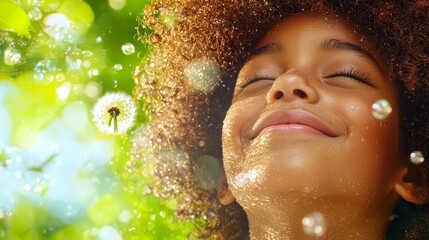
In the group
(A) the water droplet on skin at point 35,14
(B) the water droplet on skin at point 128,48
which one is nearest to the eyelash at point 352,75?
(B) the water droplet on skin at point 128,48

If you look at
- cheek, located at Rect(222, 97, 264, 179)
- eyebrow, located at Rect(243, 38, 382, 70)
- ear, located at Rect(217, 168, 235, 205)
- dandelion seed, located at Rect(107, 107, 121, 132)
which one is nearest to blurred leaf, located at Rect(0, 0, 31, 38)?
cheek, located at Rect(222, 97, 264, 179)

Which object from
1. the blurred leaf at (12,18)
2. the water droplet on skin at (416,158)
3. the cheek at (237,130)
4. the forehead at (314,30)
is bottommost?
the water droplet on skin at (416,158)

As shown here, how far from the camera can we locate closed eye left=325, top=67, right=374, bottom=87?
6.84 feet

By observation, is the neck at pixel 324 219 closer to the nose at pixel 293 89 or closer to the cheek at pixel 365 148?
the cheek at pixel 365 148

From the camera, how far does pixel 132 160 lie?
128 inches

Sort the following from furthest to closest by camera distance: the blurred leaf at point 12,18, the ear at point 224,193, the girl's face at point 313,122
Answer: the ear at point 224,193
the girl's face at point 313,122
the blurred leaf at point 12,18

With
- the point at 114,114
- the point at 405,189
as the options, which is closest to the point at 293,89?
the point at 405,189

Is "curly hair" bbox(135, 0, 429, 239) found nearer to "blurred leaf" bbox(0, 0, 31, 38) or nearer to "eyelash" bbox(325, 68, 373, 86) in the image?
"eyelash" bbox(325, 68, 373, 86)

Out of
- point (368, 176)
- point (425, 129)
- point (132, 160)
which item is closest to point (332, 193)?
point (368, 176)

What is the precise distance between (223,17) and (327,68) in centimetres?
68

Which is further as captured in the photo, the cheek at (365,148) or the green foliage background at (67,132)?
the green foliage background at (67,132)

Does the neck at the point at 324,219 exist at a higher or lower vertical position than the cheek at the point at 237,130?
lower

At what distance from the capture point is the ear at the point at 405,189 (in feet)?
7.22

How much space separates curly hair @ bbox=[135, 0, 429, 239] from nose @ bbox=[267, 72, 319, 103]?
0.38 meters
